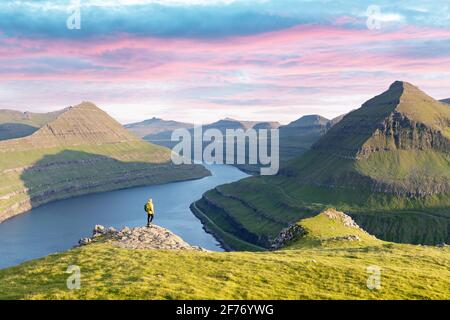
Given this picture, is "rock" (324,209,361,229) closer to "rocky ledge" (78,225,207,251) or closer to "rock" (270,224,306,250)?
"rock" (270,224,306,250)

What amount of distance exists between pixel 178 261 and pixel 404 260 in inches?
1186

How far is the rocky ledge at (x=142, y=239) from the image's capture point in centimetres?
5862

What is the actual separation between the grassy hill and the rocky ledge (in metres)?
4.47

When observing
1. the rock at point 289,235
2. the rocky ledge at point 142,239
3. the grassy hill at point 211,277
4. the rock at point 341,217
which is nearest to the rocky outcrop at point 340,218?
the rock at point 341,217

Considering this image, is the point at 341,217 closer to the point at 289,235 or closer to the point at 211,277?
the point at 289,235

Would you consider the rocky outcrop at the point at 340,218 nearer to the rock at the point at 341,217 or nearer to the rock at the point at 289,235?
the rock at the point at 341,217

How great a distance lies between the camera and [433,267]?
171 ft

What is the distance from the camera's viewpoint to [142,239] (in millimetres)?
61656

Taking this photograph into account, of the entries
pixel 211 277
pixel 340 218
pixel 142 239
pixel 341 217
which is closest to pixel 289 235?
pixel 340 218

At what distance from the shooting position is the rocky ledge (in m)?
58.6

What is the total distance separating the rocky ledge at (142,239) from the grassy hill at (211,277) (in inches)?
176
